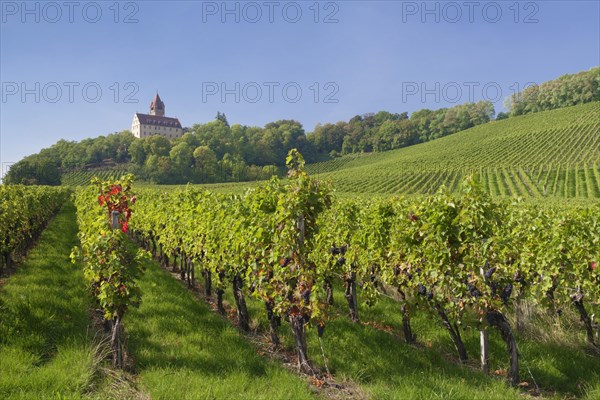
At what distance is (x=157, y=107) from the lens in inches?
6309

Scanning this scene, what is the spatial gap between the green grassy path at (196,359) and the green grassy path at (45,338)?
75 cm

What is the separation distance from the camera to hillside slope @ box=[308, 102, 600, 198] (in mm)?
47406

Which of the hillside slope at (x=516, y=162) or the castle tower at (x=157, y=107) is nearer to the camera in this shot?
the hillside slope at (x=516, y=162)

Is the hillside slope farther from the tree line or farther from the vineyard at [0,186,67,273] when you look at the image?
the vineyard at [0,186,67,273]

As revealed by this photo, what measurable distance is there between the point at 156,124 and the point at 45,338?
15913 centimetres

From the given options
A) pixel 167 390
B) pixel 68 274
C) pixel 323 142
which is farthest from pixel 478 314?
pixel 323 142

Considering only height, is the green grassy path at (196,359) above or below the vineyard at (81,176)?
below

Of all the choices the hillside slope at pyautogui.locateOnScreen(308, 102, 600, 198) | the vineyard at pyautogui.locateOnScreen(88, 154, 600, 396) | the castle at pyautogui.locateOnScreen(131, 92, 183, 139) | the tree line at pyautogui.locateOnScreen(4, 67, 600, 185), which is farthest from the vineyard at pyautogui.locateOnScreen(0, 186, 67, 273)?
the castle at pyautogui.locateOnScreen(131, 92, 183, 139)

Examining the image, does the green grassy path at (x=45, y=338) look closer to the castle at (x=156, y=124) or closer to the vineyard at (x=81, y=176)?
the vineyard at (x=81, y=176)

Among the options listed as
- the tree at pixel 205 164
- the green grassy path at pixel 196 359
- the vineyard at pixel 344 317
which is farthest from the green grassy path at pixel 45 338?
the tree at pixel 205 164

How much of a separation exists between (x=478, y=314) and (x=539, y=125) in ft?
318

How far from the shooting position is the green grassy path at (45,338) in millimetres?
4500

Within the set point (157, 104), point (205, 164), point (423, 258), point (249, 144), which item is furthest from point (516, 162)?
point (157, 104)

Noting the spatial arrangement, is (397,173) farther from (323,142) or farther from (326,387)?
(323,142)
